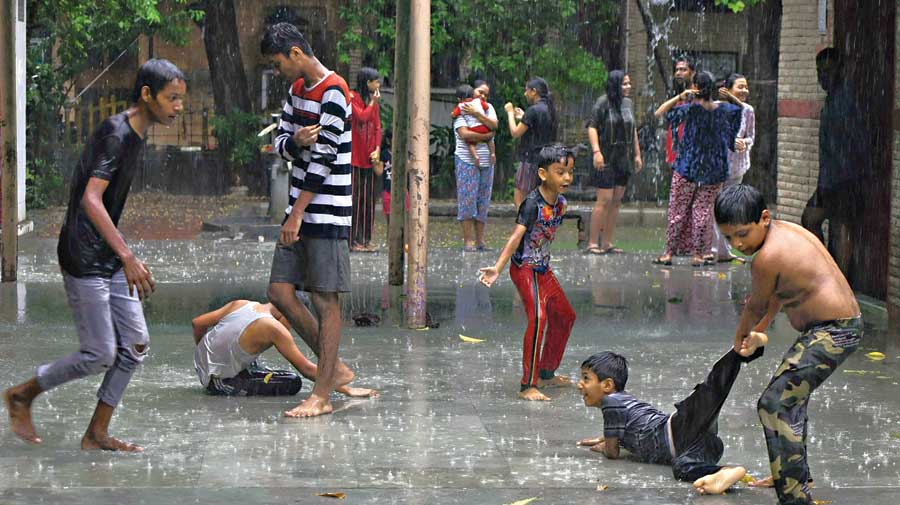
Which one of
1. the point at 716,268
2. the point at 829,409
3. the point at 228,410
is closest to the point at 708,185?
the point at 716,268

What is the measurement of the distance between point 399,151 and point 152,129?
1689cm

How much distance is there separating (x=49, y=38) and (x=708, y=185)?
13.0 metres

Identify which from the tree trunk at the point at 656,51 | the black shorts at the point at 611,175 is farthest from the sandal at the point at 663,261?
the tree trunk at the point at 656,51

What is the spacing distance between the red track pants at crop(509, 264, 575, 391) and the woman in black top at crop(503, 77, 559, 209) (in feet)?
21.4

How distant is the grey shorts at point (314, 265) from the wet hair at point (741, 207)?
2.46 metres

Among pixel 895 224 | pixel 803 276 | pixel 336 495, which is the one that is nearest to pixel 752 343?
pixel 803 276

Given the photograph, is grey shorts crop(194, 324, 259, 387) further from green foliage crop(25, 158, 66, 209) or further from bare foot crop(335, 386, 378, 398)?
green foliage crop(25, 158, 66, 209)

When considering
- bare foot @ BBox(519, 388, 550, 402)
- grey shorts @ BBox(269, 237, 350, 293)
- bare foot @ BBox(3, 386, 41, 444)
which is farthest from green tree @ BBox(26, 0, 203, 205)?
bare foot @ BBox(3, 386, 41, 444)

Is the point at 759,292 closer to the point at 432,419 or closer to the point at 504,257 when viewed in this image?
the point at 432,419

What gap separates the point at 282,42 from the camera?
782cm

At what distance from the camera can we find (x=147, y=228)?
809 inches

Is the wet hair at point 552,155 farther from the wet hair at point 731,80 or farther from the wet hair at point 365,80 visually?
the wet hair at point 731,80

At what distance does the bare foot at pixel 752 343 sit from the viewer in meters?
6.10

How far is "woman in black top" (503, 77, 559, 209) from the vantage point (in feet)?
50.0
